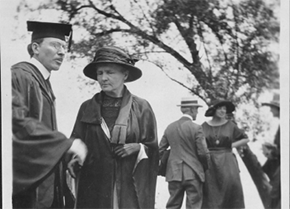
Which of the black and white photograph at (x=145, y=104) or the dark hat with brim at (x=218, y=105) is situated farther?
the dark hat with brim at (x=218, y=105)

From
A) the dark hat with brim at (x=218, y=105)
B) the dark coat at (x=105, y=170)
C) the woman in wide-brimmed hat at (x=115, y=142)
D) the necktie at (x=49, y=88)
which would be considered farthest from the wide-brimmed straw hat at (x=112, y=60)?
the dark hat with brim at (x=218, y=105)

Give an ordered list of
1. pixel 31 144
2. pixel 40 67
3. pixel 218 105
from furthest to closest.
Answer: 1. pixel 218 105
2. pixel 40 67
3. pixel 31 144

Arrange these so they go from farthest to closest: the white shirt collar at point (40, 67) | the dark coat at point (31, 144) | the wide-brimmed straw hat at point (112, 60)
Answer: the wide-brimmed straw hat at point (112, 60) < the white shirt collar at point (40, 67) < the dark coat at point (31, 144)

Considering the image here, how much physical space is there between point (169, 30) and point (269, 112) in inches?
52.5

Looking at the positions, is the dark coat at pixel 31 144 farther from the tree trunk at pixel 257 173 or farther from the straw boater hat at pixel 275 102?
the straw boater hat at pixel 275 102

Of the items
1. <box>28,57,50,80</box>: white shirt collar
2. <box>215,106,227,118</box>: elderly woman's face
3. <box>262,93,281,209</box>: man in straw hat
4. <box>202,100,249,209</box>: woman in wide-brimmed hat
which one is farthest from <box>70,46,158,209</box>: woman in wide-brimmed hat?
<box>262,93,281,209</box>: man in straw hat

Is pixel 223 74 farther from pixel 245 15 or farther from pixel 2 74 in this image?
pixel 2 74

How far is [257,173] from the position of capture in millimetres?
7012

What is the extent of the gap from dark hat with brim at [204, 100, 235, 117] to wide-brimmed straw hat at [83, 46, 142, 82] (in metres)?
0.81

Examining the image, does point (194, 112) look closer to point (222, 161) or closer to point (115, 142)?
point (222, 161)

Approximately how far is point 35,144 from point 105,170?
716 millimetres

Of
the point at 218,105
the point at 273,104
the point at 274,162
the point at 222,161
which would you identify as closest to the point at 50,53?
the point at 218,105

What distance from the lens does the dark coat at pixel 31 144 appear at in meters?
6.32

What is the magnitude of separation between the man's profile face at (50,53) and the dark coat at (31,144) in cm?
20
